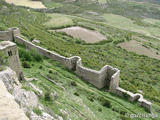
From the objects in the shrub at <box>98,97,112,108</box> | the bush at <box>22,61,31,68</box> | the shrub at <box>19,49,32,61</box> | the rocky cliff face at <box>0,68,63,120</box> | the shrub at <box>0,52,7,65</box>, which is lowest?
the shrub at <box>98,97,112,108</box>

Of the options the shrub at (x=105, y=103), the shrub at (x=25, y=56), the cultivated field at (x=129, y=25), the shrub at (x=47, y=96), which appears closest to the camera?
the shrub at (x=47, y=96)

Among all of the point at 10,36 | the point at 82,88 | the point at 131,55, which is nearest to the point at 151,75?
the point at 131,55

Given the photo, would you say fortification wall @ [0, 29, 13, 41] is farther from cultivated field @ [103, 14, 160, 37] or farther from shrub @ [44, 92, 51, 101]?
cultivated field @ [103, 14, 160, 37]

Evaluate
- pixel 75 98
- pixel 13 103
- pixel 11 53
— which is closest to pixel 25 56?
pixel 11 53

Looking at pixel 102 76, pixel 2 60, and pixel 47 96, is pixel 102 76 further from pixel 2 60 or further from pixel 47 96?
pixel 2 60

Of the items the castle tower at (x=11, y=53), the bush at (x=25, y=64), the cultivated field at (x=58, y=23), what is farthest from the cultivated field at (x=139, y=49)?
the castle tower at (x=11, y=53)

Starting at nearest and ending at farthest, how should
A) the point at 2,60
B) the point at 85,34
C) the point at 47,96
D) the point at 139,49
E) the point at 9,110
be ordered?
the point at 9,110
the point at 2,60
the point at 47,96
the point at 139,49
the point at 85,34

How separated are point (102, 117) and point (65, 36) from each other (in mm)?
45355

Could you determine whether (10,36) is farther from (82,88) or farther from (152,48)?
(152,48)

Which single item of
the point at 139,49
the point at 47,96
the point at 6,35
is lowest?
the point at 139,49

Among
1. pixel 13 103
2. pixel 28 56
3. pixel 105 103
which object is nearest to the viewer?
pixel 13 103

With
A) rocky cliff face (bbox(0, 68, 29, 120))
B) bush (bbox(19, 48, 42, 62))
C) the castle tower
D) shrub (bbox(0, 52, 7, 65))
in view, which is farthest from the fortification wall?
rocky cliff face (bbox(0, 68, 29, 120))

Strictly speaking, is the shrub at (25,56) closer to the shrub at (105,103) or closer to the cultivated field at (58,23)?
the shrub at (105,103)

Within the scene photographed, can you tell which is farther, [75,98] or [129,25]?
[129,25]
